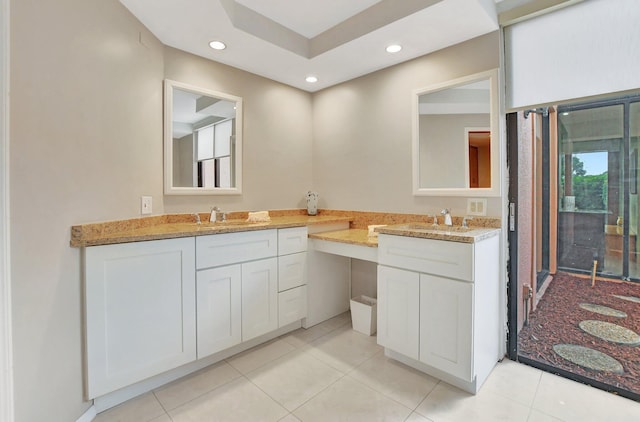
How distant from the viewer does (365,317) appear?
8.12ft

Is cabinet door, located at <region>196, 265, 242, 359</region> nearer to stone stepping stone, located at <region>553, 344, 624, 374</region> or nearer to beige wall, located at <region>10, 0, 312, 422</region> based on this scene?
beige wall, located at <region>10, 0, 312, 422</region>

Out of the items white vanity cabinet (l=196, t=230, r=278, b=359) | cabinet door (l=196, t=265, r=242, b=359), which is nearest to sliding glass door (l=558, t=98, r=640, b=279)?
white vanity cabinet (l=196, t=230, r=278, b=359)

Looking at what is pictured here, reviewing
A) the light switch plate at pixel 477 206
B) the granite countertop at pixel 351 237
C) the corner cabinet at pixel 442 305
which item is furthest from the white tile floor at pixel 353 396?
the light switch plate at pixel 477 206

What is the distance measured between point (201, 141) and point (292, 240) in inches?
43.2

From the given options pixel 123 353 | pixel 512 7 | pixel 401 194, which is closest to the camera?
pixel 123 353

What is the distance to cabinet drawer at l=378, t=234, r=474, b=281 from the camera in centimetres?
165

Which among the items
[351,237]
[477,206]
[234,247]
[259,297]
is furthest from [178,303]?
[477,206]

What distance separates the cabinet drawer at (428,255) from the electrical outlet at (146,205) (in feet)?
5.26

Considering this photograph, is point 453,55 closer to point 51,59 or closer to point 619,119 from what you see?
point 619,119

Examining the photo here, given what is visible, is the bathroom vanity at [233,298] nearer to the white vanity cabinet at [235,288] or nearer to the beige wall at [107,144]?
the white vanity cabinet at [235,288]

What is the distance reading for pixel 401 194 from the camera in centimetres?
255

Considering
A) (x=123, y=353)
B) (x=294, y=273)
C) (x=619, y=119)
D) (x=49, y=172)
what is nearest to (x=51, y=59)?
(x=49, y=172)

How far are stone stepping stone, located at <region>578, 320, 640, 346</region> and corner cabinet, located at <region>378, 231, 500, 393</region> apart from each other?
529mm

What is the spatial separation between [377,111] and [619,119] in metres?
1.60
